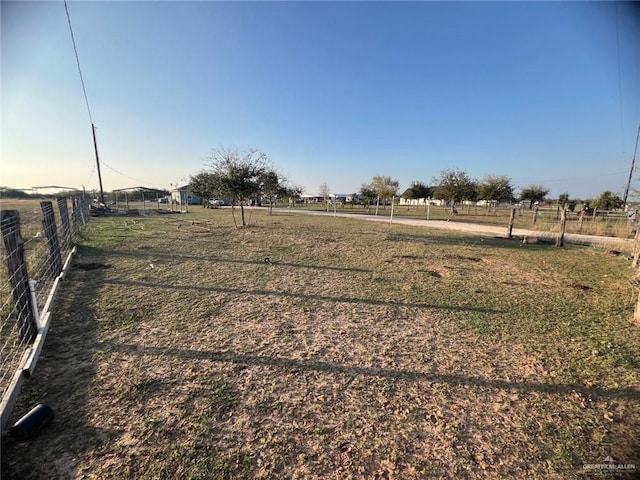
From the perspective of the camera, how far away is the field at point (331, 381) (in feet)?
6.31

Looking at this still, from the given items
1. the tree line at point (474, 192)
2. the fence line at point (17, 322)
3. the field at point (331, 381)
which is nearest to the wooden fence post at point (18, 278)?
the fence line at point (17, 322)

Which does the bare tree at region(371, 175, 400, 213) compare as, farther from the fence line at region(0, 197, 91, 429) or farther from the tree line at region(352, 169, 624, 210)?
the fence line at region(0, 197, 91, 429)

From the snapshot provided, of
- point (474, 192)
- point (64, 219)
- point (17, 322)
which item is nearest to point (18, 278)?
point (17, 322)

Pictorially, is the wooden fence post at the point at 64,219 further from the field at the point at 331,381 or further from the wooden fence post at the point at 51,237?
the field at the point at 331,381

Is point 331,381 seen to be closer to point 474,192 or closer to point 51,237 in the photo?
point 51,237

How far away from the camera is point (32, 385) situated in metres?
2.54

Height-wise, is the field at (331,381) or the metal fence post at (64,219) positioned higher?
Result: the metal fence post at (64,219)

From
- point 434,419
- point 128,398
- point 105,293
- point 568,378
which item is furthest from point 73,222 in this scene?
point 568,378

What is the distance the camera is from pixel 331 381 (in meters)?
2.75

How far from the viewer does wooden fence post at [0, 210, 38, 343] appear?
10.0ft

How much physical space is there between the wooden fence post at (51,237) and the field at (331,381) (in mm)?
453

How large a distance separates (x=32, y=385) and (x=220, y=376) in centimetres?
159

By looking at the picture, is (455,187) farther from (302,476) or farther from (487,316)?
(302,476)

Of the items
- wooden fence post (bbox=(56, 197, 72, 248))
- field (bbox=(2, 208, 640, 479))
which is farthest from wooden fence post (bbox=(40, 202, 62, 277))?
wooden fence post (bbox=(56, 197, 72, 248))
